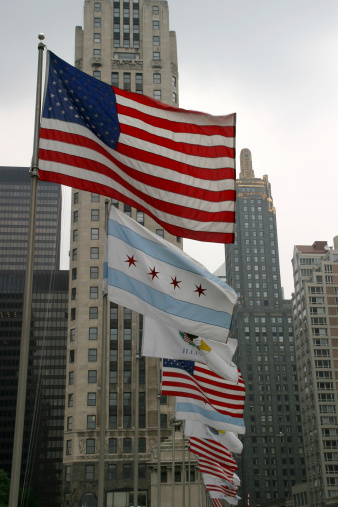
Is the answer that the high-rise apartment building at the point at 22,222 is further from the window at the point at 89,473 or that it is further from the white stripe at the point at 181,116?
the white stripe at the point at 181,116

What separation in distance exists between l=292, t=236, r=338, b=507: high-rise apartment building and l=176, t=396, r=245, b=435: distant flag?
11335cm

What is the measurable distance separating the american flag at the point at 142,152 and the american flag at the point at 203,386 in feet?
45.5

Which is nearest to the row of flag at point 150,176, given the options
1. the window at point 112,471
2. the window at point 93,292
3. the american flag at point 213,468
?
the american flag at point 213,468

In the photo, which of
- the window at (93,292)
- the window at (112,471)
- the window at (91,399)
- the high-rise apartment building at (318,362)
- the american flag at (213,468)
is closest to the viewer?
the american flag at (213,468)

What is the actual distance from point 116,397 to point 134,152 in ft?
260

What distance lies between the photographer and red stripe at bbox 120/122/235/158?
15125 millimetres

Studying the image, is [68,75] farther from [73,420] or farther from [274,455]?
[274,455]

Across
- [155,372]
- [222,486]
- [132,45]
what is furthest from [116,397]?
[132,45]

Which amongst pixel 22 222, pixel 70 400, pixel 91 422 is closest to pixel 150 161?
pixel 91 422

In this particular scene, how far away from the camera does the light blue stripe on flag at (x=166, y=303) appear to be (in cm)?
1658

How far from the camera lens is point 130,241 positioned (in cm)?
1684

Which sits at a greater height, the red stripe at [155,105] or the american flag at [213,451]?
the red stripe at [155,105]

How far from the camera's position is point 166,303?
16.7 metres

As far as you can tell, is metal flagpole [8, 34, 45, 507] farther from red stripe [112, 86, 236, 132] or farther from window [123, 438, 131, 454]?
Answer: window [123, 438, 131, 454]
